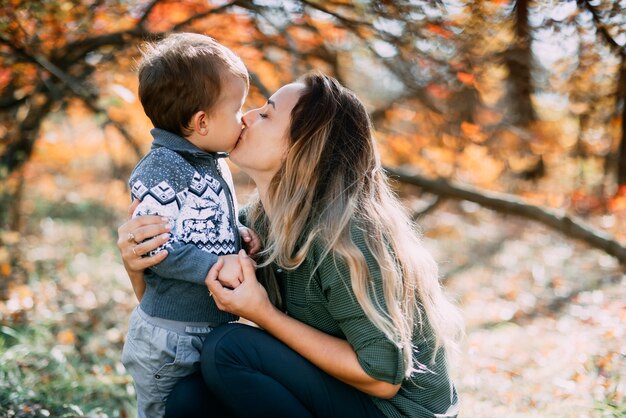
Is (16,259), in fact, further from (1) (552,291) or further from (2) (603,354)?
(1) (552,291)

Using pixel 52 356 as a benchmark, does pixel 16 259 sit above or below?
below

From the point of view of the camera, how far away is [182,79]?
7.02 ft

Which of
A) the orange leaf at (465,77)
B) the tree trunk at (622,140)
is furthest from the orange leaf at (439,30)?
the tree trunk at (622,140)

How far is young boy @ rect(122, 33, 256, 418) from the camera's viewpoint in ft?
6.79

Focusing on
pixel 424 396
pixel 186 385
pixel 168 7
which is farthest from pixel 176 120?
pixel 168 7

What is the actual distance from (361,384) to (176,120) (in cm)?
103

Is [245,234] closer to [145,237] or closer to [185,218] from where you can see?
[185,218]

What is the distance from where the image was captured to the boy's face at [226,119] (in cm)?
220

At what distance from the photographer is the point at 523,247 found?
24.6 ft

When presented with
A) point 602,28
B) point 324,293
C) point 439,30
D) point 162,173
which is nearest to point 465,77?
point 439,30

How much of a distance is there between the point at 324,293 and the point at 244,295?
0.25 meters

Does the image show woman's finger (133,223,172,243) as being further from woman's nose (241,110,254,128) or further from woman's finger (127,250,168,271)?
woman's nose (241,110,254,128)

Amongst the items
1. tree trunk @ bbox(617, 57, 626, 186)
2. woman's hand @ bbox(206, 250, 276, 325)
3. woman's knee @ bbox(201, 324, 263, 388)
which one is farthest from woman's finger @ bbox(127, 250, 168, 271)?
tree trunk @ bbox(617, 57, 626, 186)

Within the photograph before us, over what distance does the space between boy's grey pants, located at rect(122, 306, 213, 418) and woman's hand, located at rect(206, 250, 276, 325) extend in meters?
0.18
